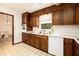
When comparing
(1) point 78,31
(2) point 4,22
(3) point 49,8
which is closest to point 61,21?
(1) point 78,31

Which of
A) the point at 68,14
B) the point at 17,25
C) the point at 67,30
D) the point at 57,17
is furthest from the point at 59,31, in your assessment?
the point at 17,25

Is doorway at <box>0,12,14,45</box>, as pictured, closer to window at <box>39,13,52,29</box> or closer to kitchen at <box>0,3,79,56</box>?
kitchen at <box>0,3,79,56</box>

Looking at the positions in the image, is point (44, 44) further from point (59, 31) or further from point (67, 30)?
point (67, 30)

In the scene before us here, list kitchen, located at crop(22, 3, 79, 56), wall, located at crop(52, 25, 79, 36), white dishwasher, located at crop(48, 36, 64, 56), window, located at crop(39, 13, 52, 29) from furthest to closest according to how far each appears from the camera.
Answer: window, located at crop(39, 13, 52, 29)
wall, located at crop(52, 25, 79, 36)
white dishwasher, located at crop(48, 36, 64, 56)
kitchen, located at crop(22, 3, 79, 56)

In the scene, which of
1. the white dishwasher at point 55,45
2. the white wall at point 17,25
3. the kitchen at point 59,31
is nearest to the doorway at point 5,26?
the white wall at point 17,25

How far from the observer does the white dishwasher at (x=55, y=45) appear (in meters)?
3.23

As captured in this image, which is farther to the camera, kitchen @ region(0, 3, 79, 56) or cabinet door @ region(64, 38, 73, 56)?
kitchen @ region(0, 3, 79, 56)

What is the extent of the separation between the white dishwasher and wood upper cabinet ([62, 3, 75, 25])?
67cm

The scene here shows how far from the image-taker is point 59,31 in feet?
13.2

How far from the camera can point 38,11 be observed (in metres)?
5.29

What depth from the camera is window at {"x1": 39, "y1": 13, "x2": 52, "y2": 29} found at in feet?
15.5

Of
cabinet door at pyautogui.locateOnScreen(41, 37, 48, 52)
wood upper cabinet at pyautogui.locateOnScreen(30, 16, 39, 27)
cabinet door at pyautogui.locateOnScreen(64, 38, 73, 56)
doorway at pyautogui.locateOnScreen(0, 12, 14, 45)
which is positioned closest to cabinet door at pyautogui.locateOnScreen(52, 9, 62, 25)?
cabinet door at pyautogui.locateOnScreen(41, 37, 48, 52)

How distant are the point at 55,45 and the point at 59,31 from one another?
2.59 feet

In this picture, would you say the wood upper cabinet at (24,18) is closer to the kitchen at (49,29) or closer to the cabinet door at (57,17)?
the kitchen at (49,29)
